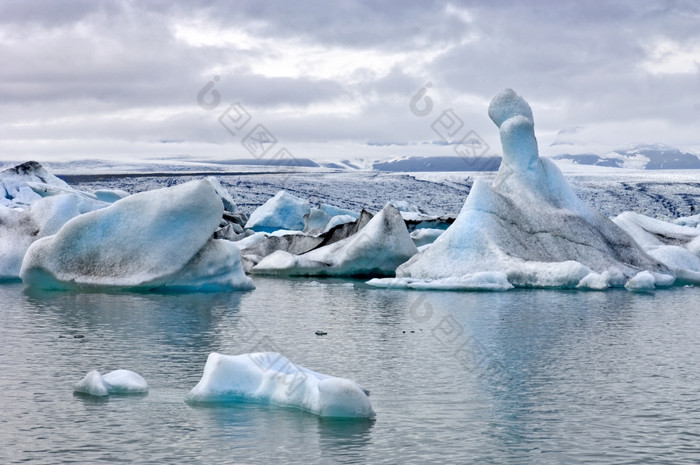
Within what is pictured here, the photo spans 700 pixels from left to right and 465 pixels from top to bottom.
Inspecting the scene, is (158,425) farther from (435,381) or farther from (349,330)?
(349,330)

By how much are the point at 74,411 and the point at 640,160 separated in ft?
472

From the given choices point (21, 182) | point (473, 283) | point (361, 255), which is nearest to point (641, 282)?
point (473, 283)

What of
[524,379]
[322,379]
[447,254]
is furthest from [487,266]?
[322,379]

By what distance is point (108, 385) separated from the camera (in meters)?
7.71

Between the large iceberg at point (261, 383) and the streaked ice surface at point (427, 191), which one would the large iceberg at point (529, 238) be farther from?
the streaked ice surface at point (427, 191)

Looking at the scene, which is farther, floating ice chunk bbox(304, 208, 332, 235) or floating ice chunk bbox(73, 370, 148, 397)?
floating ice chunk bbox(304, 208, 332, 235)

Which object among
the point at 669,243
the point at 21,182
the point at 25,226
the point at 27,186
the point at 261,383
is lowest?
the point at 261,383

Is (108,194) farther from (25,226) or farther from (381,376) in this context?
(381,376)

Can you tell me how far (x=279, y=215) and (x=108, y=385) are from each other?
2203 cm

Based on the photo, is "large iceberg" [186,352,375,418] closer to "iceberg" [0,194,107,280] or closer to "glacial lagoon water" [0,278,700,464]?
"glacial lagoon water" [0,278,700,464]

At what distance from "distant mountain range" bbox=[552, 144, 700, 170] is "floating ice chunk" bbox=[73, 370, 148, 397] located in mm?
137253

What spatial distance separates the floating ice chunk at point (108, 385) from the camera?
24.9 feet

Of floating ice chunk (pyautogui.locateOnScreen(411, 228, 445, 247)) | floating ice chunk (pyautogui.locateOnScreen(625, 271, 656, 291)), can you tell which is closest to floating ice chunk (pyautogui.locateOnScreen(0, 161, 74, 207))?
floating ice chunk (pyautogui.locateOnScreen(411, 228, 445, 247))

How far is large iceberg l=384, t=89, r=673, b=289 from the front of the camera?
17062 mm
